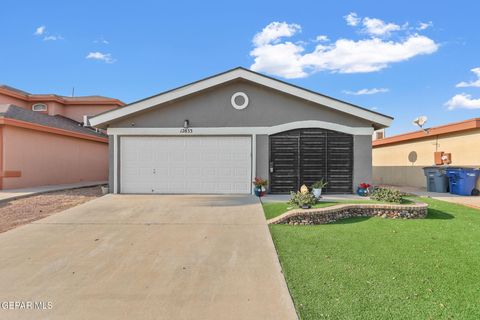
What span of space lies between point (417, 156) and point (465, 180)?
4.16 metres

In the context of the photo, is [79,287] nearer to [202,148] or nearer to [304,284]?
[304,284]

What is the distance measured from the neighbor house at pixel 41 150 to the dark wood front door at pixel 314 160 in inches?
393

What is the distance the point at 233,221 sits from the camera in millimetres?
6836

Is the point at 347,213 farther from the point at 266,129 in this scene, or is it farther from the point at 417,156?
the point at 417,156

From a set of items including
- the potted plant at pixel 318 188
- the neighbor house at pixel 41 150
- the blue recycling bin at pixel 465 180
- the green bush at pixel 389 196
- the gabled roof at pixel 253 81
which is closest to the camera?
the green bush at pixel 389 196

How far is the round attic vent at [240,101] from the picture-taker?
424 inches

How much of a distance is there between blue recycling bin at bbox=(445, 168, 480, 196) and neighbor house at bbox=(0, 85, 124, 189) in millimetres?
16303

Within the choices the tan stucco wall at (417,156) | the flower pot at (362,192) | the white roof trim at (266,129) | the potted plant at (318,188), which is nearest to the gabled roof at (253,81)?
the white roof trim at (266,129)

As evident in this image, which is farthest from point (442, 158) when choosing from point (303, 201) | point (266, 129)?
Answer: point (303, 201)

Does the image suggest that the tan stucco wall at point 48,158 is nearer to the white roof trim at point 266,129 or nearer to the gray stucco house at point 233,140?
the gray stucco house at point 233,140

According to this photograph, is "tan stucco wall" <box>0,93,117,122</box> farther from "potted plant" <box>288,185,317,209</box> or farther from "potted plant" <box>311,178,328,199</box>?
"potted plant" <box>288,185,317,209</box>

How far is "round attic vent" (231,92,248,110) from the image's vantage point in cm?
1076

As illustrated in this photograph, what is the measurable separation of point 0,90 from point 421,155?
24.8 metres

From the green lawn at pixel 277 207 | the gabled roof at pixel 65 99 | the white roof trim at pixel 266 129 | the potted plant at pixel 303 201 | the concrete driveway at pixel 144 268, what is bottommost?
the concrete driveway at pixel 144 268
